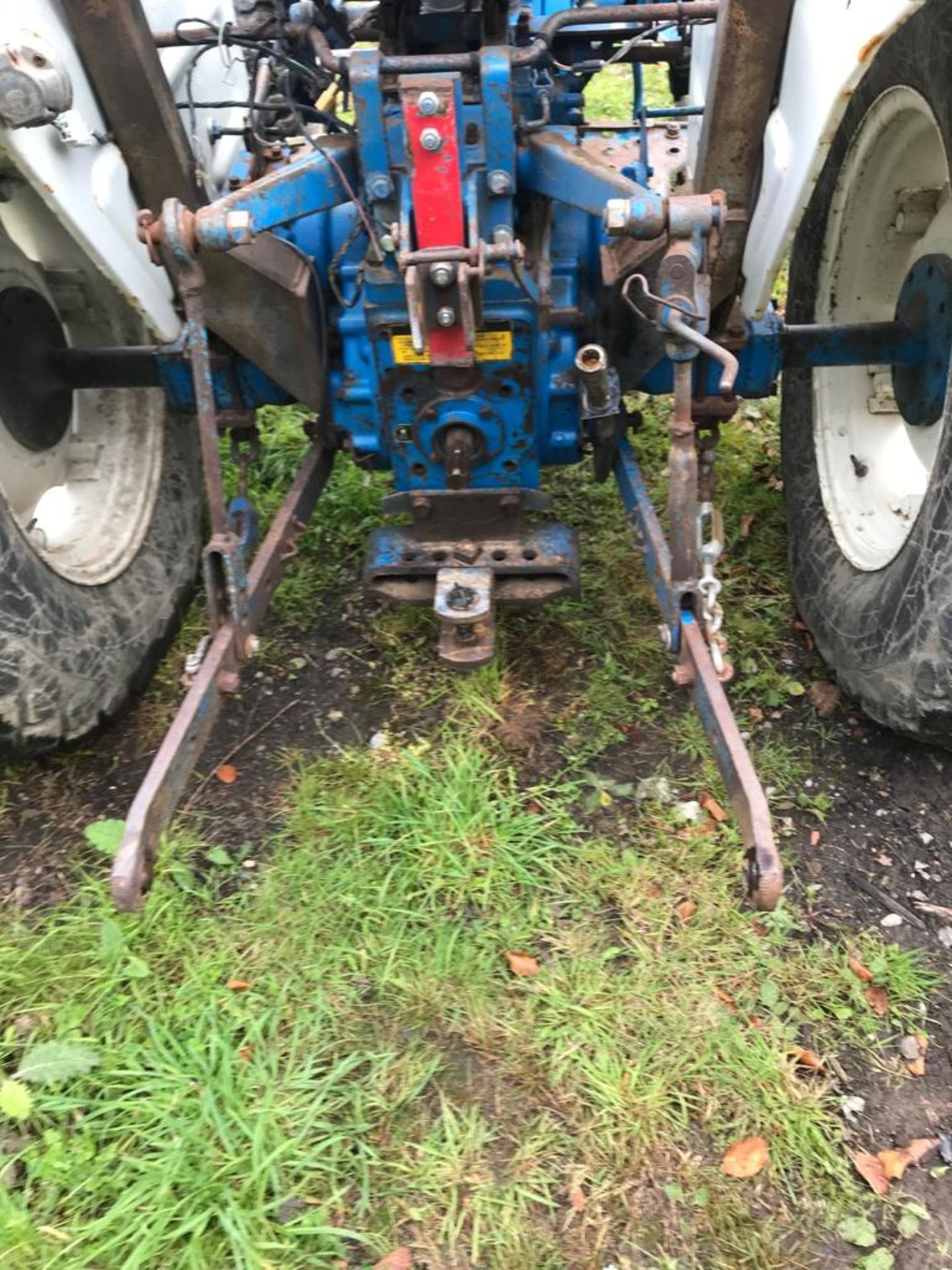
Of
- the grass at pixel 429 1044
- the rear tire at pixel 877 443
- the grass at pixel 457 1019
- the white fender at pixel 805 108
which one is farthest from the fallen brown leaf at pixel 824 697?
the white fender at pixel 805 108

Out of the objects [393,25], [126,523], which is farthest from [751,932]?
[393,25]

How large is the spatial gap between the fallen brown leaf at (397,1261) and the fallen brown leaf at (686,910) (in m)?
0.75

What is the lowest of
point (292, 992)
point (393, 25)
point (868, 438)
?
point (292, 992)

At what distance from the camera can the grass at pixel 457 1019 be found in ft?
5.24

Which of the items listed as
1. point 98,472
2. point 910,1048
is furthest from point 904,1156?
point 98,472

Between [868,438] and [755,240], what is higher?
[755,240]

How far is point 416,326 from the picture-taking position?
1.81 m

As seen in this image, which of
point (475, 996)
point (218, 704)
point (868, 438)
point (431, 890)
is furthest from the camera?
point (868, 438)

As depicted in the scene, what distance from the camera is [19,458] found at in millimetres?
2285

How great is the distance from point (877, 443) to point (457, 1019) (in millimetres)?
1580

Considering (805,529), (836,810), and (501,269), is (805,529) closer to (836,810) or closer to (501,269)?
(836,810)

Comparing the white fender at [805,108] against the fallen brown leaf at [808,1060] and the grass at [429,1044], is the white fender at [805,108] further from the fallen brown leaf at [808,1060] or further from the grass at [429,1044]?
the fallen brown leaf at [808,1060]

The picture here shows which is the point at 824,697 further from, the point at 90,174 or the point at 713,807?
the point at 90,174

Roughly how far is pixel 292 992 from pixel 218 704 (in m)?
0.56
